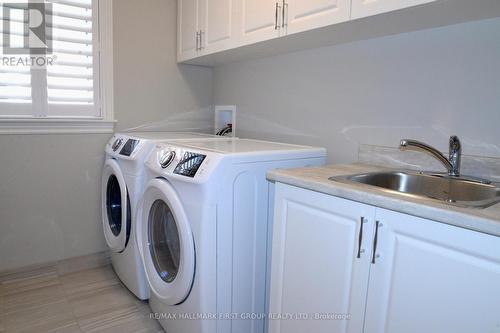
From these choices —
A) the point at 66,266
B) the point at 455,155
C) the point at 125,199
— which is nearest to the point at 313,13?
the point at 455,155

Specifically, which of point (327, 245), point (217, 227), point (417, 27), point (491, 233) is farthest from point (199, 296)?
point (417, 27)

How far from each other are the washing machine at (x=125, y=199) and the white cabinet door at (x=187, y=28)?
2.62 ft

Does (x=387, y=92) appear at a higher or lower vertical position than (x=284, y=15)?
lower

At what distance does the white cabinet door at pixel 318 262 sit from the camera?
108 cm

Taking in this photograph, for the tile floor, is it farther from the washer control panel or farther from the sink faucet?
the sink faucet

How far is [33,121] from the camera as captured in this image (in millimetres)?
2154

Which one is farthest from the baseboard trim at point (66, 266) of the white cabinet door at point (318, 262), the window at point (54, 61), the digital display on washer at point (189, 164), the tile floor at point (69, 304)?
the white cabinet door at point (318, 262)

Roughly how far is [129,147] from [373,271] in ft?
4.93

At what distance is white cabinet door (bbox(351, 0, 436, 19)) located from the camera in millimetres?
1171

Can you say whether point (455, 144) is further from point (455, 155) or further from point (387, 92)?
point (387, 92)

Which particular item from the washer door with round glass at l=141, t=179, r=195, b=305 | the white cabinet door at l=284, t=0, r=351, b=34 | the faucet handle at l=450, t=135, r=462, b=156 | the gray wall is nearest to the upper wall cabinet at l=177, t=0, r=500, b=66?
the white cabinet door at l=284, t=0, r=351, b=34

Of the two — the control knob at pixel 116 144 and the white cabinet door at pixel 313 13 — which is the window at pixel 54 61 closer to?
the control knob at pixel 116 144

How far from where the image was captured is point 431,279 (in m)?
0.90

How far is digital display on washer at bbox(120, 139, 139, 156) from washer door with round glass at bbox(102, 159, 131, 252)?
0.36ft
